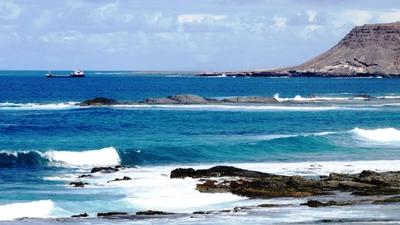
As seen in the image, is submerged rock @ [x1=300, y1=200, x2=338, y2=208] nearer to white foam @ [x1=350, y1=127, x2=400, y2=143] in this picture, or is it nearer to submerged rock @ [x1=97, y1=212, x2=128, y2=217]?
submerged rock @ [x1=97, y1=212, x2=128, y2=217]

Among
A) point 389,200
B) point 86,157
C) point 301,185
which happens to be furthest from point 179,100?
point 389,200

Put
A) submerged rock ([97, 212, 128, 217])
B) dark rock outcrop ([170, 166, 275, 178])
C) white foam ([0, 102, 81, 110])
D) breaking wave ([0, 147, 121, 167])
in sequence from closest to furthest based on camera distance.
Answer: submerged rock ([97, 212, 128, 217]), dark rock outcrop ([170, 166, 275, 178]), breaking wave ([0, 147, 121, 167]), white foam ([0, 102, 81, 110])

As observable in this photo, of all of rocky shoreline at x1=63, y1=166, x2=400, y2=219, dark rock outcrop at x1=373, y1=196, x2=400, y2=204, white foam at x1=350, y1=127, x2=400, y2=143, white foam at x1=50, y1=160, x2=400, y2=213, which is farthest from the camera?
white foam at x1=350, y1=127, x2=400, y2=143

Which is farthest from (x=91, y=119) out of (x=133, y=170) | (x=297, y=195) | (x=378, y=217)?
(x=378, y=217)

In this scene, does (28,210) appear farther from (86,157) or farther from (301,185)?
(86,157)

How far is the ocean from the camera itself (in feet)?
95.8

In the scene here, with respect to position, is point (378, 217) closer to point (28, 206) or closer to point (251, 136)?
point (28, 206)

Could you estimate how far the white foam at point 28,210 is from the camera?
28719mm

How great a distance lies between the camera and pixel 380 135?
59.9 m

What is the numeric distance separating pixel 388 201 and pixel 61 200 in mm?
10205

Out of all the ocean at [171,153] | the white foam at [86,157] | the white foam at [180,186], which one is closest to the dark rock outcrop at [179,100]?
the ocean at [171,153]

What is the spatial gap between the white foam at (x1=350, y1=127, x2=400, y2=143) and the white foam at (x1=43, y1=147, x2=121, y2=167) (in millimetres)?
18154

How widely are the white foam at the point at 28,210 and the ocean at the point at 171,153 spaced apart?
0.10 ft

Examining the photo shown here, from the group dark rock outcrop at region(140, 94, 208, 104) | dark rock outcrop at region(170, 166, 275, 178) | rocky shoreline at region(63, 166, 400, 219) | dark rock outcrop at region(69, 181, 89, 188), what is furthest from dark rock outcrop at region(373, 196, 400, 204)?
dark rock outcrop at region(140, 94, 208, 104)
